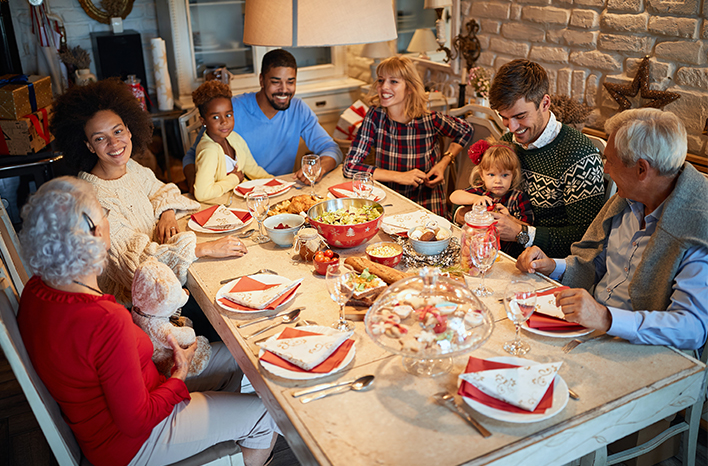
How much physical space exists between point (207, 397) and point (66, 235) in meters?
0.60

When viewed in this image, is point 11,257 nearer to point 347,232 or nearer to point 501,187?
point 347,232

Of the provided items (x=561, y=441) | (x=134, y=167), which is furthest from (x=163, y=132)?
A: (x=561, y=441)

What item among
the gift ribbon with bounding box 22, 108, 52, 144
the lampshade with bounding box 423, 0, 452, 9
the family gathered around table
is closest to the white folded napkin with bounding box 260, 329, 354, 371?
the family gathered around table

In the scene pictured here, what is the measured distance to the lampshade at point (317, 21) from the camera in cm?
142

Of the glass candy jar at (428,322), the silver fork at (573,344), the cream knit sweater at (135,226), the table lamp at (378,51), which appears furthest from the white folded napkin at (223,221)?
the table lamp at (378,51)

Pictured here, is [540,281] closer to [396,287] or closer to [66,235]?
[396,287]

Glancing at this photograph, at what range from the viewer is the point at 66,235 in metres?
1.27

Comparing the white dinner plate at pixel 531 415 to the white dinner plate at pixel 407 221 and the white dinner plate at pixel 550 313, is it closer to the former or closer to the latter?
the white dinner plate at pixel 550 313

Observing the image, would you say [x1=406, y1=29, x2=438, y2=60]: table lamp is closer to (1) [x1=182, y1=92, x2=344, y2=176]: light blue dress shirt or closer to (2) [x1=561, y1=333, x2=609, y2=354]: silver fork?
(1) [x1=182, y1=92, x2=344, y2=176]: light blue dress shirt

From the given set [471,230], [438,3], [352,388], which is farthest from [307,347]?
[438,3]

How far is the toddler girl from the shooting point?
2.21 metres

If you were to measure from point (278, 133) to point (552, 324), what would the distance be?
208cm

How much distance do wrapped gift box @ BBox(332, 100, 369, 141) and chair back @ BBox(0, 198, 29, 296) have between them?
253 centimetres

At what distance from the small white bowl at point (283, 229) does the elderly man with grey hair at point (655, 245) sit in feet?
3.13
